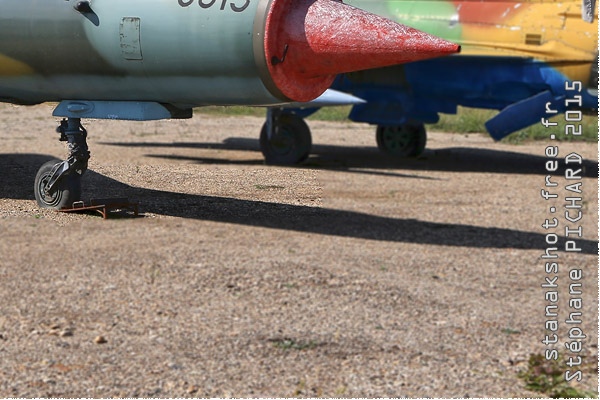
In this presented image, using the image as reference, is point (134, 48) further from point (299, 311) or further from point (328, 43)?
point (299, 311)

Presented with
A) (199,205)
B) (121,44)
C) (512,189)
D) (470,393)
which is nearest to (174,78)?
(121,44)

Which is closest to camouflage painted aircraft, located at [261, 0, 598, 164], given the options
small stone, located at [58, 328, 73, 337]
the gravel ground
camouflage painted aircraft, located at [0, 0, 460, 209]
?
the gravel ground

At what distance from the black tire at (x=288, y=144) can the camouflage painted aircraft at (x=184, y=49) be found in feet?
67.4

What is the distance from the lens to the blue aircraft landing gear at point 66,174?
3.09 m

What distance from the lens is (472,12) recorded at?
79.1 ft

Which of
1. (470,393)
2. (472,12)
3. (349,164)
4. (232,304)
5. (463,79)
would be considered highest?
(472,12)

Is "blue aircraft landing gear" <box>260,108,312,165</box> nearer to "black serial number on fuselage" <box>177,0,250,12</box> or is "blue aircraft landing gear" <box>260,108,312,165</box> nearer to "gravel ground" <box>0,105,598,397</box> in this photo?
"gravel ground" <box>0,105,598,397</box>

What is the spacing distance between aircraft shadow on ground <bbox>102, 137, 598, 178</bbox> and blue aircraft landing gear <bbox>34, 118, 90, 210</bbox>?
66.6ft

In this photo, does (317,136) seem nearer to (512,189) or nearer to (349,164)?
(349,164)

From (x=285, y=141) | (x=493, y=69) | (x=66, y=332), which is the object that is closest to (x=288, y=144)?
(x=285, y=141)

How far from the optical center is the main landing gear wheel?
92.3ft

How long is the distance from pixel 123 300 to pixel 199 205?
33.4 ft

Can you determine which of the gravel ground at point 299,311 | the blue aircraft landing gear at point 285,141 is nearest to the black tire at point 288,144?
the blue aircraft landing gear at point 285,141

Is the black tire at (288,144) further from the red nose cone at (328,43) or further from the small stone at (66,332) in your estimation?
the red nose cone at (328,43)
